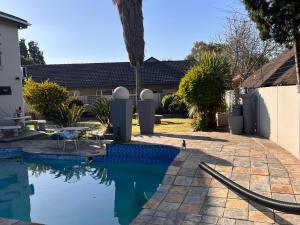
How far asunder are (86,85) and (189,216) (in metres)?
28.4

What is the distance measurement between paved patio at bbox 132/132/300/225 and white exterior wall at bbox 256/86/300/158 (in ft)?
1.26

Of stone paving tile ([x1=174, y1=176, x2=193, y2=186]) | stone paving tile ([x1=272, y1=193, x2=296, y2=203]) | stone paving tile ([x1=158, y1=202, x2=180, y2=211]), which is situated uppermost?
stone paving tile ([x1=174, y1=176, x2=193, y2=186])

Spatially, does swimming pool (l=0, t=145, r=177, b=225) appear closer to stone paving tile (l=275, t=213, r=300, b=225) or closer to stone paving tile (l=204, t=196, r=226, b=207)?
stone paving tile (l=204, t=196, r=226, b=207)

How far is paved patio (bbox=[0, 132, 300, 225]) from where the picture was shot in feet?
19.2

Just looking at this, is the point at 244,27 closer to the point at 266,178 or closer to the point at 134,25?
the point at 134,25

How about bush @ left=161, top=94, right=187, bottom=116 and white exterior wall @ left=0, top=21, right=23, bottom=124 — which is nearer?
white exterior wall @ left=0, top=21, right=23, bottom=124

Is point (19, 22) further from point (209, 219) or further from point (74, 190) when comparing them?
point (209, 219)

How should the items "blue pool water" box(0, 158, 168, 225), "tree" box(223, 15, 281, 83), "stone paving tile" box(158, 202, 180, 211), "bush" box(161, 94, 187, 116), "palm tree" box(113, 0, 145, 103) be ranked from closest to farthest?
"stone paving tile" box(158, 202, 180, 211) → "blue pool water" box(0, 158, 168, 225) → "palm tree" box(113, 0, 145, 103) → "bush" box(161, 94, 187, 116) → "tree" box(223, 15, 281, 83)

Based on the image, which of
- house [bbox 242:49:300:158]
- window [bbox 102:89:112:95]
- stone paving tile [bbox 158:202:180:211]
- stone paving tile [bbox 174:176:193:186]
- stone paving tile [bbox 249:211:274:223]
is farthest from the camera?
window [bbox 102:89:112:95]

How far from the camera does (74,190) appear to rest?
30.2 feet

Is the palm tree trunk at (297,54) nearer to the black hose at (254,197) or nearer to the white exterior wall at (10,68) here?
the black hose at (254,197)

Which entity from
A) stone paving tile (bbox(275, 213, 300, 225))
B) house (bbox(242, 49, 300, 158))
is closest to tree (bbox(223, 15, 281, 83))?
house (bbox(242, 49, 300, 158))

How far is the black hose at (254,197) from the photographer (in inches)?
207

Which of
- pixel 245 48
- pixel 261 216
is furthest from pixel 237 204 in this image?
pixel 245 48
